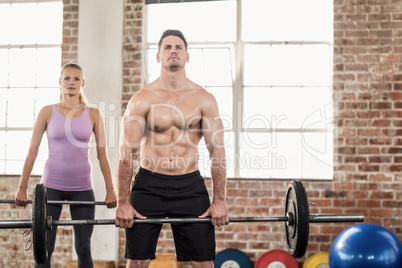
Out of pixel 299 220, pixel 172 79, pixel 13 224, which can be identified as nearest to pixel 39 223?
pixel 13 224

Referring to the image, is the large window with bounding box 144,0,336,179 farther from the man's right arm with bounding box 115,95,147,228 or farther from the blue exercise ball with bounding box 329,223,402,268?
the man's right arm with bounding box 115,95,147,228

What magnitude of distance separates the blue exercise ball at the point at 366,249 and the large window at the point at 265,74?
78 centimetres

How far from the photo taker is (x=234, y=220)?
6.38 feet

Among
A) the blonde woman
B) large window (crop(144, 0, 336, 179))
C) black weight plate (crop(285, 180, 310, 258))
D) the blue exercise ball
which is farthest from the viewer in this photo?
large window (crop(144, 0, 336, 179))

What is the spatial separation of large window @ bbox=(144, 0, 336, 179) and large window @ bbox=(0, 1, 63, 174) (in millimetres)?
850

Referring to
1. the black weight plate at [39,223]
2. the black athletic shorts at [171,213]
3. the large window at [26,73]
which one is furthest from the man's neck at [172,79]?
the large window at [26,73]

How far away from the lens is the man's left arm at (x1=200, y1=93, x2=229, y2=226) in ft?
6.62

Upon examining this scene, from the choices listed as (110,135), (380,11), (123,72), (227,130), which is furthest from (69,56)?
(380,11)

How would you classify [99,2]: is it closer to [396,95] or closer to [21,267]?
[21,267]

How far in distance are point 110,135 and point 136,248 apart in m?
1.72

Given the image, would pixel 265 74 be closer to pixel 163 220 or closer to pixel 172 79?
pixel 172 79

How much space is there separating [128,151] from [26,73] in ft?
7.71

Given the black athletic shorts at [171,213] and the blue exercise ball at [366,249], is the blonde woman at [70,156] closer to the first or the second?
the black athletic shorts at [171,213]

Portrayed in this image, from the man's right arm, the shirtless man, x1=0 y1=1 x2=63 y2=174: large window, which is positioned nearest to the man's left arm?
the shirtless man
